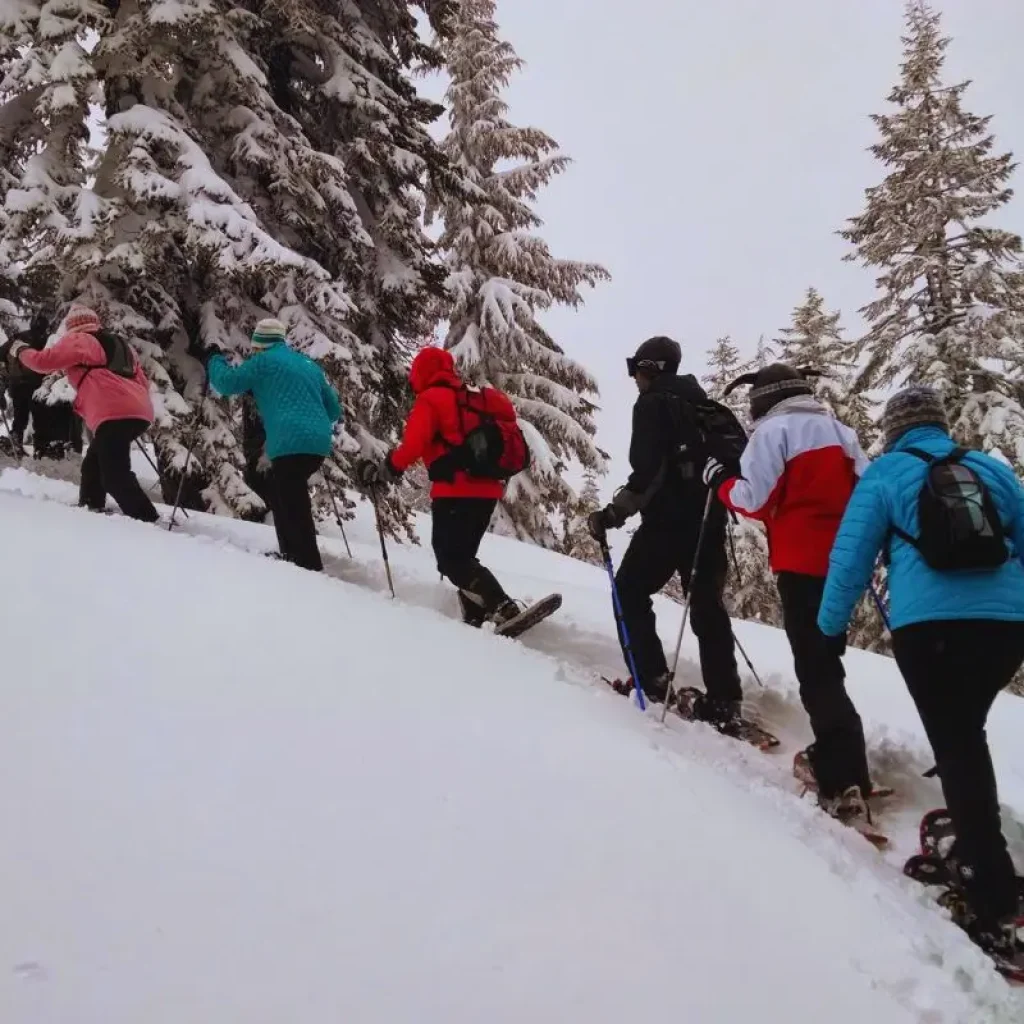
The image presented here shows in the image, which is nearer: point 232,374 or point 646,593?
point 646,593

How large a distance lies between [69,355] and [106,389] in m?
0.38

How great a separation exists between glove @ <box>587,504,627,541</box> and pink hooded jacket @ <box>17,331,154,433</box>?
4235 millimetres

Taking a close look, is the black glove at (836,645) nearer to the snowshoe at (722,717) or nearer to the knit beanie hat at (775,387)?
the snowshoe at (722,717)

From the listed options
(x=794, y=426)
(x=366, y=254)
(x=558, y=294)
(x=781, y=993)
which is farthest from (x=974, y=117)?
(x=781, y=993)

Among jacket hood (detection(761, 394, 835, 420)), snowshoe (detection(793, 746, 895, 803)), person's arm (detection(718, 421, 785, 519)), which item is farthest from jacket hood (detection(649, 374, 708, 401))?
snowshoe (detection(793, 746, 895, 803))

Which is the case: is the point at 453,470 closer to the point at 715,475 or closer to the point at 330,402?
the point at 330,402

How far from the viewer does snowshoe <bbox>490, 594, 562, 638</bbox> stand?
231 inches

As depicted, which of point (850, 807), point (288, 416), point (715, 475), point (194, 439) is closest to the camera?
point (850, 807)

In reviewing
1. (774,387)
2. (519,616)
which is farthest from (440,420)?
(774,387)

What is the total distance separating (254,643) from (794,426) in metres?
2.93

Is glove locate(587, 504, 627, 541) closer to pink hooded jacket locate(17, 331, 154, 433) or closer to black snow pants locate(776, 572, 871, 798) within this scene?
black snow pants locate(776, 572, 871, 798)

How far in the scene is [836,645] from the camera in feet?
13.4

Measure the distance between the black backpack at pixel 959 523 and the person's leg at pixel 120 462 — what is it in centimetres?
621

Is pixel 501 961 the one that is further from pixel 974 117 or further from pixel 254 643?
pixel 974 117
